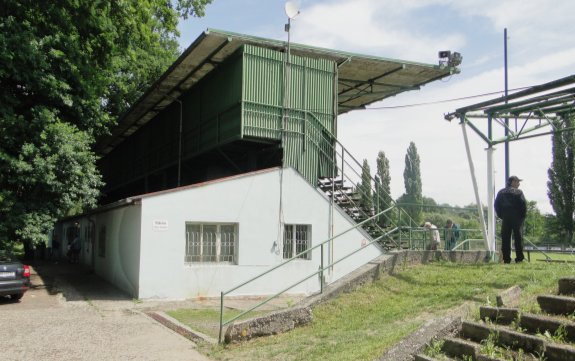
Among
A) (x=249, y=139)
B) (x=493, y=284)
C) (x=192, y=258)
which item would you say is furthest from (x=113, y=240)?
(x=493, y=284)

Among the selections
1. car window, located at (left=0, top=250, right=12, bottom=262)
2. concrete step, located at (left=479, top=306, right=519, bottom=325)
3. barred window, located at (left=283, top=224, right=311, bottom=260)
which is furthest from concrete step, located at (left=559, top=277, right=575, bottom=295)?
car window, located at (left=0, top=250, right=12, bottom=262)

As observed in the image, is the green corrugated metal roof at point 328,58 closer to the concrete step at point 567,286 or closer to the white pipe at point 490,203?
the white pipe at point 490,203

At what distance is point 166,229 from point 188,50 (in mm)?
5760

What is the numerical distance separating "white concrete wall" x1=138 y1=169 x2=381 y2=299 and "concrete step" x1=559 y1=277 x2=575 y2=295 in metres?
9.00

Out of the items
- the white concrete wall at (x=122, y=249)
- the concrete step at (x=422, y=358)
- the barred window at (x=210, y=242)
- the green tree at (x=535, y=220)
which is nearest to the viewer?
the concrete step at (x=422, y=358)

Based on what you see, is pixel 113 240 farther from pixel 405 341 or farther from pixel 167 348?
pixel 405 341

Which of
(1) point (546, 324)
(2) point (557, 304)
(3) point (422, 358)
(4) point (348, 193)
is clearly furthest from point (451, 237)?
(3) point (422, 358)

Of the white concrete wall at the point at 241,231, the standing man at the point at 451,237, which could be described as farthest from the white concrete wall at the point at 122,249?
the standing man at the point at 451,237

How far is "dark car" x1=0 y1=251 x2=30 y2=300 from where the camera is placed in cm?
1242

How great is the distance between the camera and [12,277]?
1255cm

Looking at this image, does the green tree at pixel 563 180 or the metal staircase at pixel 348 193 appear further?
the green tree at pixel 563 180

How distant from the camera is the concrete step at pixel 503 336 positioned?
5.43 meters

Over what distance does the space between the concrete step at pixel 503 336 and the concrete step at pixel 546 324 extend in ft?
0.77

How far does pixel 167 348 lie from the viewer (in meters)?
8.20
